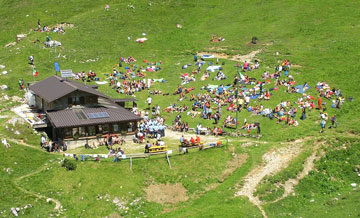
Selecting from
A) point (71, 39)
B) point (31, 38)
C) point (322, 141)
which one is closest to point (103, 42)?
point (71, 39)

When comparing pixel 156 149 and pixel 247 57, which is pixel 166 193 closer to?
pixel 156 149

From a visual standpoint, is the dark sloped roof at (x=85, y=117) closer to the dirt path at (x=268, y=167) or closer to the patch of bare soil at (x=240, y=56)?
the dirt path at (x=268, y=167)

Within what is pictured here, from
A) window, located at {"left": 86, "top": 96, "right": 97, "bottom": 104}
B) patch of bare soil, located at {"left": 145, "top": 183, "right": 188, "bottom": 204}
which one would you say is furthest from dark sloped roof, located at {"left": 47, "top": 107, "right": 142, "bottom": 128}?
patch of bare soil, located at {"left": 145, "top": 183, "right": 188, "bottom": 204}

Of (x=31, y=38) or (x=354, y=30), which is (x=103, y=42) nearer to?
(x=31, y=38)

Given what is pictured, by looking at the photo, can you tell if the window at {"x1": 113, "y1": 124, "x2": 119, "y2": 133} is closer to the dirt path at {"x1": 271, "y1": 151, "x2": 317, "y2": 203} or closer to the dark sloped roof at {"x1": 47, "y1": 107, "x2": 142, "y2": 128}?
the dark sloped roof at {"x1": 47, "y1": 107, "x2": 142, "y2": 128}

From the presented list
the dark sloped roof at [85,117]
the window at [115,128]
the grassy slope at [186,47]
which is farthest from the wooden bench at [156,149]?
the window at [115,128]

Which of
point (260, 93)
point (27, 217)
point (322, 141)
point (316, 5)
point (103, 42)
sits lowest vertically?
point (27, 217)
